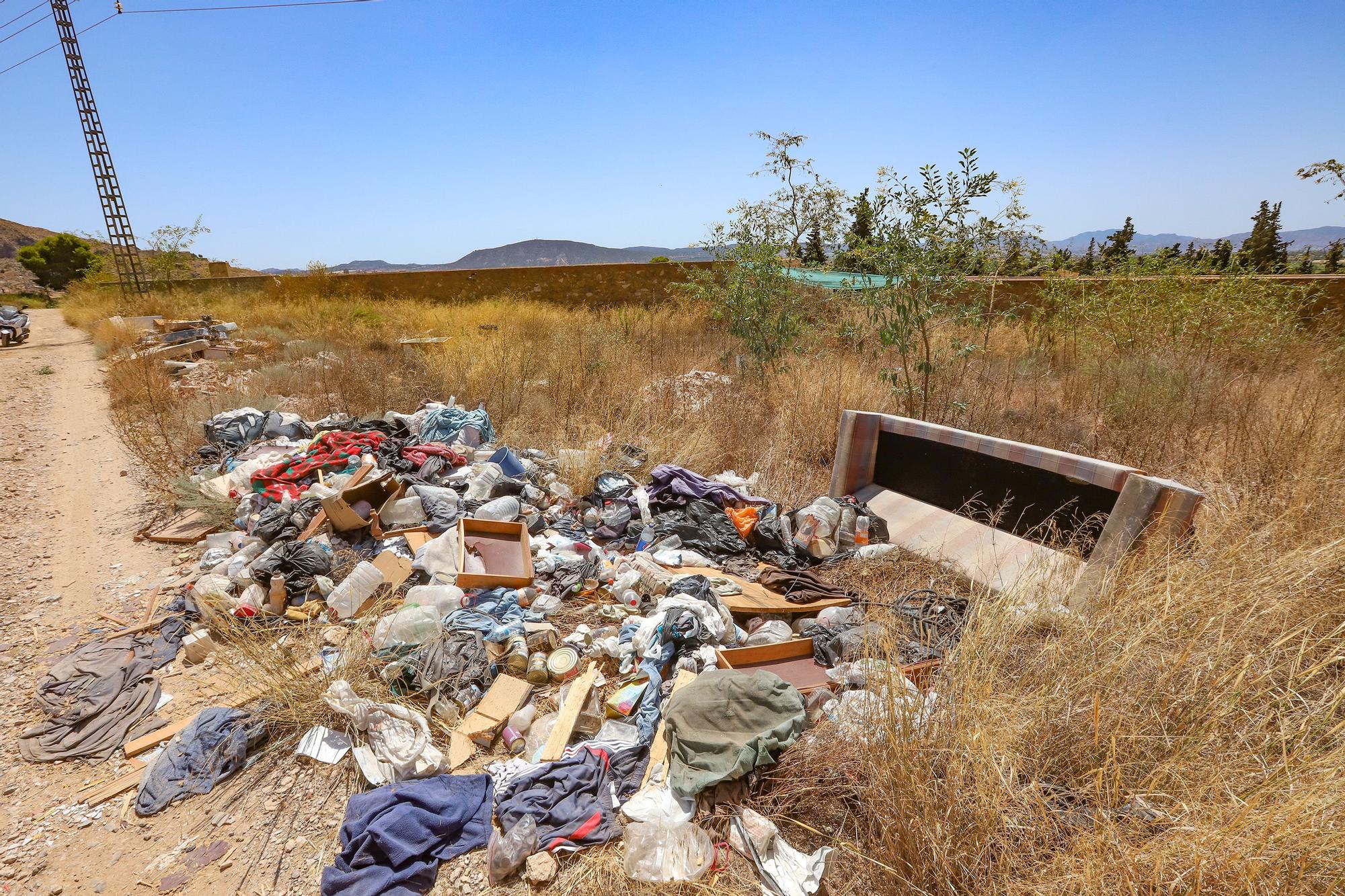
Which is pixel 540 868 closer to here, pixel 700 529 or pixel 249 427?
pixel 700 529

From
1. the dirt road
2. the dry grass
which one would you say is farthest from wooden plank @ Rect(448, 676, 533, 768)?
the dry grass

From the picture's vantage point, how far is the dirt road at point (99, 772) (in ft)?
6.74

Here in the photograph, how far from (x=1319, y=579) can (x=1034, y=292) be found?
884cm

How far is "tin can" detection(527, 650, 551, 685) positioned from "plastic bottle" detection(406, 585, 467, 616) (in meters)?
0.65

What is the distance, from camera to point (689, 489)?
461 cm

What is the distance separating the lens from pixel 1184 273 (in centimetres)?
707

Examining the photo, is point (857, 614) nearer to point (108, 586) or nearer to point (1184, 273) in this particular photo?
point (108, 586)

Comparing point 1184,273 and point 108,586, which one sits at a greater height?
point 1184,273

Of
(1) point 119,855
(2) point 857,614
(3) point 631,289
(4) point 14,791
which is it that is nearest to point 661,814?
(2) point 857,614

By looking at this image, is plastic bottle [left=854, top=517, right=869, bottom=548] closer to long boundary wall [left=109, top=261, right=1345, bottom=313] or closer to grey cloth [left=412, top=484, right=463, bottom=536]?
grey cloth [left=412, top=484, right=463, bottom=536]

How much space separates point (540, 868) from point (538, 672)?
1.01m

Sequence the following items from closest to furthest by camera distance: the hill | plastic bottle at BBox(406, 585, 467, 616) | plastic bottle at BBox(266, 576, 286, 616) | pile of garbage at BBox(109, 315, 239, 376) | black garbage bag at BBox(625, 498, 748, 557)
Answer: plastic bottle at BBox(406, 585, 467, 616) < plastic bottle at BBox(266, 576, 286, 616) < black garbage bag at BBox(625, 498, 748, 557) < pile of garbage at BBox(109, 315, 239, 376) < the hill

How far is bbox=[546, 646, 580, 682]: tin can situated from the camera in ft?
9.71

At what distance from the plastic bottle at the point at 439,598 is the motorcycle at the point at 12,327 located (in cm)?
1592
